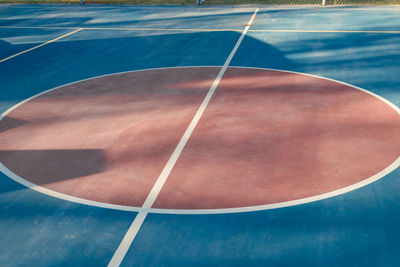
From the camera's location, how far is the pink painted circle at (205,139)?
726 centimetres

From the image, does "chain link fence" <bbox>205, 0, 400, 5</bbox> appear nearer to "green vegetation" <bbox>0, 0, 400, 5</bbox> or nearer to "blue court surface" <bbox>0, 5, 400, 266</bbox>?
"green vegetation" <bbox>0, 0, 400, 5</bbox>

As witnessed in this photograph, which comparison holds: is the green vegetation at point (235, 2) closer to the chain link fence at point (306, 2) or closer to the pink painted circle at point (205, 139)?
the chain link fence at point (306, 2)

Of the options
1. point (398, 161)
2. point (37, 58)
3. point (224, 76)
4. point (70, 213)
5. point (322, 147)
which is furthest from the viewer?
point (37, 58)

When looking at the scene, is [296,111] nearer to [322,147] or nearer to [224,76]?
[322,147]

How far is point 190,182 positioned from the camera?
7391 millimetres

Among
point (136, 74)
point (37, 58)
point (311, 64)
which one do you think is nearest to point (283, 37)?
point (311, 64)

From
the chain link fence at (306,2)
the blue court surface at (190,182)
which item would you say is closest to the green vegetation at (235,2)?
the chain link fence at (306,2)

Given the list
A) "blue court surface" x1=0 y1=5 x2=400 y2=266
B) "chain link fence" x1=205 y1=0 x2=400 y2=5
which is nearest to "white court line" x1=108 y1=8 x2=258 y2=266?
"blue court surface" x1=0 y1=5 x2=400 y2=266

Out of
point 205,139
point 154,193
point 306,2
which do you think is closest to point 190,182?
point 154,193

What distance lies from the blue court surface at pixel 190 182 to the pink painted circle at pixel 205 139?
52 mm

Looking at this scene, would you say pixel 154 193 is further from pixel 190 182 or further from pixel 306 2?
pixel 306 2

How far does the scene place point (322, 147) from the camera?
8359 millimetres

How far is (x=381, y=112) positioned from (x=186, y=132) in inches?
162

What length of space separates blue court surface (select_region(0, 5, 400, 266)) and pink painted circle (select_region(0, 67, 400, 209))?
5cm
